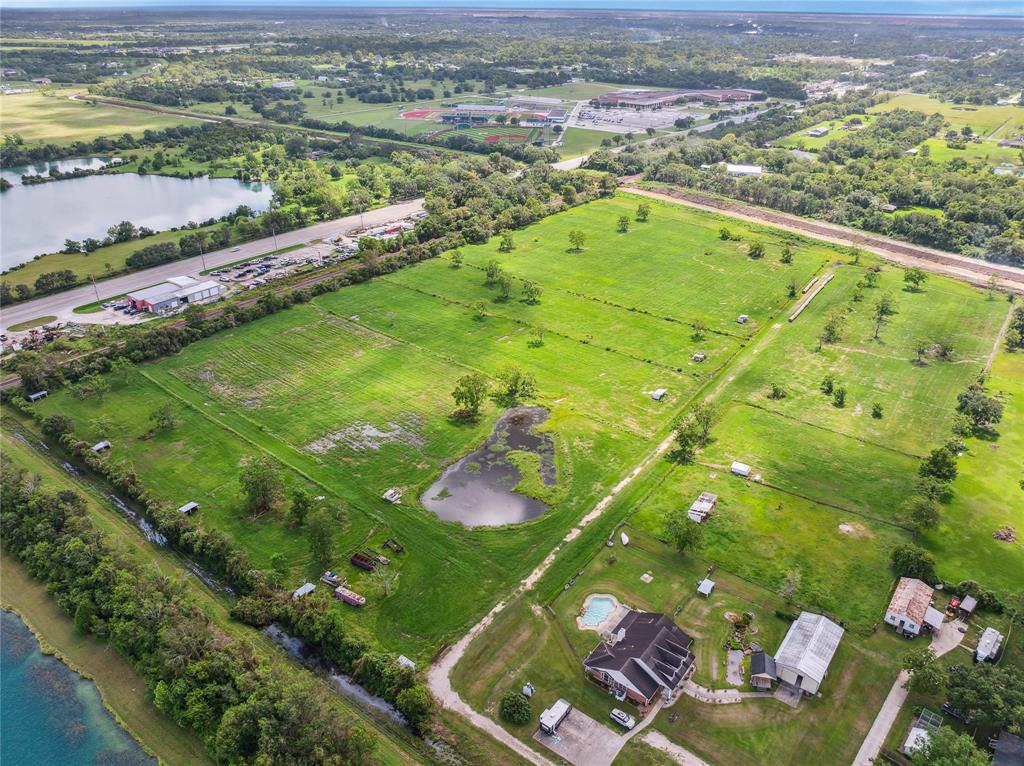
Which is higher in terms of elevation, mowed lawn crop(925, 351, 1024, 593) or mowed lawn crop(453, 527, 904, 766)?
mowed lawn crop(925, 351, 1024, 593)

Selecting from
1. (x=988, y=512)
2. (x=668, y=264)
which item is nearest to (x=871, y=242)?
(x=668, y=264)

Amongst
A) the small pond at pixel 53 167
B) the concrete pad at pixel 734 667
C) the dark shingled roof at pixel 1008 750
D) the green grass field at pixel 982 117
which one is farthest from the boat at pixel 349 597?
the green grass field at pixel 982 117

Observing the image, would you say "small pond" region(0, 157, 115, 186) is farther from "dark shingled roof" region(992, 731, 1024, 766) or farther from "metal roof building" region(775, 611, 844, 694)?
"dark shingled roof" region(992, 731, 1024, 766)

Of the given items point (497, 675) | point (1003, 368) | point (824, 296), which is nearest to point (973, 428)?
Result: point (1003, 368)

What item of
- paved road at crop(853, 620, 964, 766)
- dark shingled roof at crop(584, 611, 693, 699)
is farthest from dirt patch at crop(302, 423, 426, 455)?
paved road at crop(853, 620, 964, 766)

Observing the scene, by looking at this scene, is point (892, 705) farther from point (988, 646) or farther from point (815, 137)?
point (815, 137)

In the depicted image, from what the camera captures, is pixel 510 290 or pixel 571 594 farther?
pixel 510 290

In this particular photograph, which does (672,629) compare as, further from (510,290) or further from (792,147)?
(792,147)
